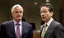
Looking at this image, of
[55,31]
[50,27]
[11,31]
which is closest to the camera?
[55,31]

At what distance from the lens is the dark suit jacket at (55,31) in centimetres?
284

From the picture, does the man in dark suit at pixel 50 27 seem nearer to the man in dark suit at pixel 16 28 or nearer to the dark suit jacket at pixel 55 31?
the dark suit jacket at pixel 55 31

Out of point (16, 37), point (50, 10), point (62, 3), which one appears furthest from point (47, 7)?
point (62, 3)

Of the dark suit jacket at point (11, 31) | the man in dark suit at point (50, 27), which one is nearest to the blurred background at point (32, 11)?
the dark suit jacket at point (11, 31)

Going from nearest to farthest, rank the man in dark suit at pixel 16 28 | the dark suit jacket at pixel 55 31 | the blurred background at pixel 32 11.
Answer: the dark suit jacket at pixel 55 31 < the man in dark suit at pixel 16 28 < the blurred background at pixel 32 11

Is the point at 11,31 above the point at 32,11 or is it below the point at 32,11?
below

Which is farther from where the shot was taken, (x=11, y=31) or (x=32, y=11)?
(x=32, y=11)

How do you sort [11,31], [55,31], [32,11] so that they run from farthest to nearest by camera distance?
[32,11]
[11,31]
[55,31]

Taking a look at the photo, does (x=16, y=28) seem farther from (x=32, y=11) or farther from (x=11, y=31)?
(x=32, y=11)

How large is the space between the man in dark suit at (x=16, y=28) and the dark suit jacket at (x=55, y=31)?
0.39 metres

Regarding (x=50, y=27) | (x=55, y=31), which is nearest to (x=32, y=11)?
(x=50, y=27)

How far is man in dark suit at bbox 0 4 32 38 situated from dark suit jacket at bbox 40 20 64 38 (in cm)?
39

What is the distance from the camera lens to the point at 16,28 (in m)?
3.21

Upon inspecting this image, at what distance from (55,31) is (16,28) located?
0.66 meters
